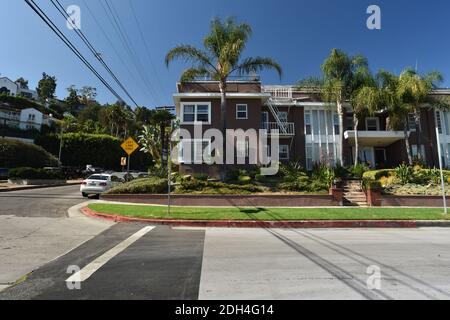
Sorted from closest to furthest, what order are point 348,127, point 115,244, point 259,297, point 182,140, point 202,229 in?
1. point 259,297
2. point 115,244
3. point 202,229
4. point 182,140
5. point 348,127

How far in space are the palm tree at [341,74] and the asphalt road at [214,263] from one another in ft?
49.4

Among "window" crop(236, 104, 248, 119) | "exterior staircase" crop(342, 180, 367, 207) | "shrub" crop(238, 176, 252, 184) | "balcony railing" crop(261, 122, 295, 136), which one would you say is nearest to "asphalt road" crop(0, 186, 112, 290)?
"shrub" crop(238, 176, 252, 184)

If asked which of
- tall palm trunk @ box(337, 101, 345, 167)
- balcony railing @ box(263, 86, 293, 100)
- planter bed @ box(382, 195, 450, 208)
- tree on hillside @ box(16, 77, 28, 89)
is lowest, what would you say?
planter bed @ box(382, 195, 450, 208)

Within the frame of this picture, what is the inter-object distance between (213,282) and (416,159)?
85.8 ft

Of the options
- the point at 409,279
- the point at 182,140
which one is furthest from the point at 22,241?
the point at 182,140

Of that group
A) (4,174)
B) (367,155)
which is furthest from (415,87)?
(4,174)

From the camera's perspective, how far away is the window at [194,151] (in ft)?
79.0

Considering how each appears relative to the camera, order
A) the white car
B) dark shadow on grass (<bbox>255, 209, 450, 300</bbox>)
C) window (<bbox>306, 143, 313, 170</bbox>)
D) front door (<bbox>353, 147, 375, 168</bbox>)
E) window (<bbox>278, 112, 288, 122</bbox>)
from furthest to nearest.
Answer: front door (<bbox>353, 147, 375, 168</bbox>), window (<bbox>278, 112, 288, 122</bbox>), window (<bbox>306, 143, 313, 170</bbox>), the white car, dark shadow on grass (<bbox>255, 209, 450, 300</bbox>)

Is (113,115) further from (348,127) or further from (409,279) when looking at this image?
(409,279)

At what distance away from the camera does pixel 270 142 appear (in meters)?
26.7

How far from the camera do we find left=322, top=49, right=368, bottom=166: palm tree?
23953 millimetres

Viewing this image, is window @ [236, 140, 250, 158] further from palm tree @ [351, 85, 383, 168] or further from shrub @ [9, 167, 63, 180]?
shrub @ [9, 167, 63, 180]

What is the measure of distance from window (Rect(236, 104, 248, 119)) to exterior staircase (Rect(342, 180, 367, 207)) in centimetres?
909

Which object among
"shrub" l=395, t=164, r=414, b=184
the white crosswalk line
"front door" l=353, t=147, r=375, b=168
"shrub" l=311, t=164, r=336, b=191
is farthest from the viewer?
"front door" l=353, t=147, r=375, b=168
